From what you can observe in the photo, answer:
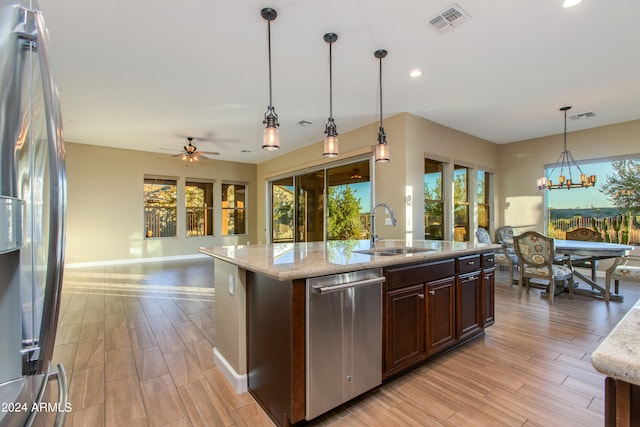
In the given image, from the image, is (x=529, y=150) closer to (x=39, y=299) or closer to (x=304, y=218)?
(x=304, y=218)

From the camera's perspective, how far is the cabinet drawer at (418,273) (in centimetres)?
202

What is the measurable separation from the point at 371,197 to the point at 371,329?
12.3 feet

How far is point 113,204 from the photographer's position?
7.25 meters

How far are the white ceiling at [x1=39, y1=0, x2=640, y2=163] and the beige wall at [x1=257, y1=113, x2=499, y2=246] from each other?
0.59ft

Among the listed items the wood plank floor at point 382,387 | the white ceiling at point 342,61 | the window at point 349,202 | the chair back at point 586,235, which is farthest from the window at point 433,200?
the chair back at point 586,235

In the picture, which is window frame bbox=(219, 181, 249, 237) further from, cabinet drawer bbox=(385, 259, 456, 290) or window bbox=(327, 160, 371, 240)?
cabinet drawer bbox=(385, 259, 456, 290)

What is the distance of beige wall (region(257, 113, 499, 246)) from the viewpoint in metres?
4.82

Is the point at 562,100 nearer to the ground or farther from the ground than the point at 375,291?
farther from the ground

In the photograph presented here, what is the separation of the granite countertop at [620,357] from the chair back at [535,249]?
3.89m

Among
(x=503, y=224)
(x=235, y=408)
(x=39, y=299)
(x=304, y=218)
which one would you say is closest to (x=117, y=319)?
(x=235, y=408)

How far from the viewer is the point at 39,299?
25.9 inches

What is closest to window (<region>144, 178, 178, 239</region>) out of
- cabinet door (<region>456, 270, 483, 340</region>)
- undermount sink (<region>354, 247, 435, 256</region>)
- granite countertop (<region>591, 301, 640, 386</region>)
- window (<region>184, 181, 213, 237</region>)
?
window (<region>184, 181, 213, 237</region>)

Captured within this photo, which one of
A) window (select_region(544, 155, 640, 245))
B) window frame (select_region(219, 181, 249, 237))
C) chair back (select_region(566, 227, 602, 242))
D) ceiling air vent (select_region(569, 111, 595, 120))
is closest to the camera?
ceiling air vent (select_region(569, 111, 595, 120))

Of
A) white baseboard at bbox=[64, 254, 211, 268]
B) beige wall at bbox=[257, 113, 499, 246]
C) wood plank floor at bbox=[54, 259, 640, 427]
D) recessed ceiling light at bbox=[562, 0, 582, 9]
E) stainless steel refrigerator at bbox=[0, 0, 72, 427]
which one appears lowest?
wood plank floor at bbox=[54, 259, 640, 427]
